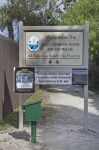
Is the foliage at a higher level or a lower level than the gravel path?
higher

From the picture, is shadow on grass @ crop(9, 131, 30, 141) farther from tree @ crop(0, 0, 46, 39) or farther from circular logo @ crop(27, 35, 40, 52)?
tree @ crop(0, 0, 46, 39)

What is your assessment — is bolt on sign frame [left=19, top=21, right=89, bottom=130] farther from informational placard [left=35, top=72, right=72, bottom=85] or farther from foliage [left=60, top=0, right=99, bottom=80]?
foliage [left=60, top=0, right=99, bottom=80]

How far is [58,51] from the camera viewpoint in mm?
6410

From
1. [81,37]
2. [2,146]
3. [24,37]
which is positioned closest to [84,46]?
[81,37]

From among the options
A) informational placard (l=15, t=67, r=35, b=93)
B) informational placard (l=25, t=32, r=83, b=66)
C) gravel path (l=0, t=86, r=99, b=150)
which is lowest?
gravel path (l=0, t=86, r=99, b=150)

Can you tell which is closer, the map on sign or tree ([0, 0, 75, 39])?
the map on sign

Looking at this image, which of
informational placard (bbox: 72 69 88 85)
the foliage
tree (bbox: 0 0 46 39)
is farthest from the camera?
tree (bbox: 0 0 46 39)

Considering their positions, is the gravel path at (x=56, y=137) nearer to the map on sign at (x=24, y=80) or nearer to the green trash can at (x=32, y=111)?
the green trash can at (x=32, y=111)

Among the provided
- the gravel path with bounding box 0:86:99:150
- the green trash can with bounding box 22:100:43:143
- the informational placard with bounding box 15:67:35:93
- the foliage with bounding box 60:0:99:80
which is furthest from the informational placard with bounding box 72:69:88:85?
the foliage with bounding box 60:0:99:80

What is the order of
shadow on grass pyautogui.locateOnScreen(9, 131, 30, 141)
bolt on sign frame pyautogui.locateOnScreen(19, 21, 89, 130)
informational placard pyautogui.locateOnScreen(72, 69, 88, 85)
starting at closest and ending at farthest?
shadow on grass pyautogui.locateOnScreen(9, 131, 30, 141) < informational placard pyautogui.locateOnScreen(72, 69, 88, 85) < bolt on sign frame pyautogui.locateOnScreen(19, 21, 89, 130)

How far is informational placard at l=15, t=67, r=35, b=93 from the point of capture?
19.7 feet

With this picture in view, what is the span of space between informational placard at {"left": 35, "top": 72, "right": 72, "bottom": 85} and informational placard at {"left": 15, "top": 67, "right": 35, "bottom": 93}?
12.9 inches

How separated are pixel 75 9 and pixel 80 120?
10023mm

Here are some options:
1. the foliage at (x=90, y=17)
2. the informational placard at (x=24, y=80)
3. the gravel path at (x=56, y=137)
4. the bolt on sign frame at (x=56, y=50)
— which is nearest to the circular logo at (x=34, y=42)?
the bolt on sign frame at (x=56, y=50)
